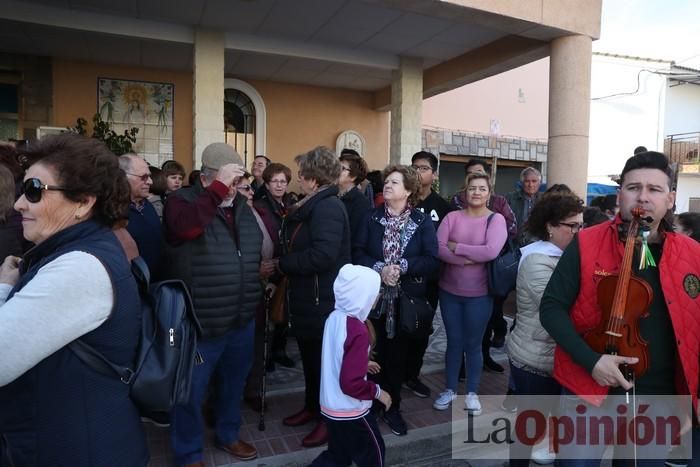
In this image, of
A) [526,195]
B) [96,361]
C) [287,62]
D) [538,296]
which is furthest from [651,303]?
[287,62]

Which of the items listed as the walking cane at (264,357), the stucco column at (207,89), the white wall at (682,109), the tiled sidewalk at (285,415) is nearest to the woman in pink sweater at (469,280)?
the tiled sidewalk at (285,415)

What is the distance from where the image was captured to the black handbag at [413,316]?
348 cm

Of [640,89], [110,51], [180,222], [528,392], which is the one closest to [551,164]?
[528,392]

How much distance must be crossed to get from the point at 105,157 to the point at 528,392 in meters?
2.46

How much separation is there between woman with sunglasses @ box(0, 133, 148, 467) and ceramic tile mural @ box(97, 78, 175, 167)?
8289 mm

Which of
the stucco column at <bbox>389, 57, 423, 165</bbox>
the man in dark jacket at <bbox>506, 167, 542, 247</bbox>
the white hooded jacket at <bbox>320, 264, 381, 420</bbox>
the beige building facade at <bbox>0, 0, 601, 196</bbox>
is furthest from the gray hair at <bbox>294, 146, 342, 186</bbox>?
the stucco column at <bbox>389, 57, 423, 165</bbox>

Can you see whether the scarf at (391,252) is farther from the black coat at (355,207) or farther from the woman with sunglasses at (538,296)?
the woman with sunglasses at (538,296)

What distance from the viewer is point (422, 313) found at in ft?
11.7

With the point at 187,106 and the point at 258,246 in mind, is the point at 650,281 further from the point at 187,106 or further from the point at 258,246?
the point at 187,106

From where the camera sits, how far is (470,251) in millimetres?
3723

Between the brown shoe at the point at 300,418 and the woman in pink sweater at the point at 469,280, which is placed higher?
the woman in pink sweater at the point at 469,280

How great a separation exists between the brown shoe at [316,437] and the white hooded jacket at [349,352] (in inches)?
33.9

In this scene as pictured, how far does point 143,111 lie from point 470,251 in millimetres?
7876

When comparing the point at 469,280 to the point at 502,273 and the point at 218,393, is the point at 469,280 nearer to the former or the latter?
the point at 502,273
